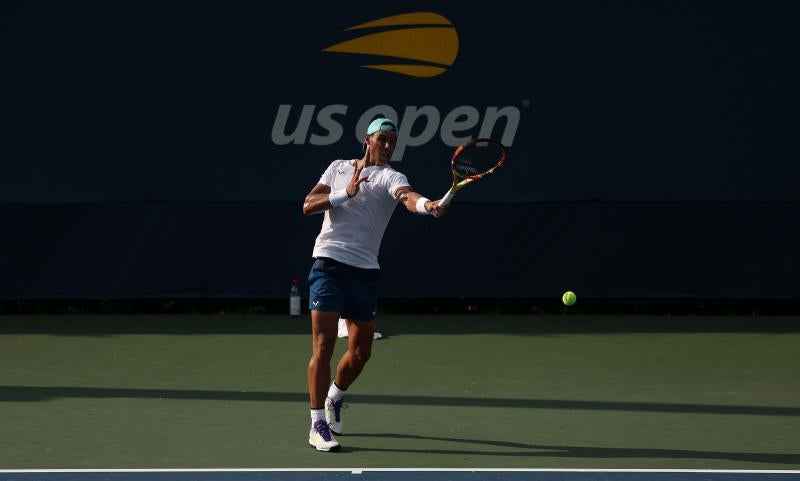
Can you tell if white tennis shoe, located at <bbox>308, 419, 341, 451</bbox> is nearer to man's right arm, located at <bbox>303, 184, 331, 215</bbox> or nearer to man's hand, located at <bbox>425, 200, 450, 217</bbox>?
man's right arm, located at <bbox>303, 184, 331, 215</bbox>

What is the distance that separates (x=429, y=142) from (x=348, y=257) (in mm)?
5511

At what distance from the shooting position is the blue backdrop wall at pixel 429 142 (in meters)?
12.4

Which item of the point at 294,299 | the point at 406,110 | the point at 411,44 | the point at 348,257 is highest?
the point at 411,44

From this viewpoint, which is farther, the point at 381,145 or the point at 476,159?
the point at 476,159

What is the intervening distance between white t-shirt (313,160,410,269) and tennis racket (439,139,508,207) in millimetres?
296

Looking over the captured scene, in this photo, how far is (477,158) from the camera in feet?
23.8

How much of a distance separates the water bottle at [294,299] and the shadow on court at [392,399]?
3.50m

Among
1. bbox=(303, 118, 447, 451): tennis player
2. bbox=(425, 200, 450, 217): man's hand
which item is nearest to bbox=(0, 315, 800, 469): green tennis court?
bbox=(303, 118, 447, 451): tennis player

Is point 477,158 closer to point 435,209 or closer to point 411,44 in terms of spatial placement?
point 435,209

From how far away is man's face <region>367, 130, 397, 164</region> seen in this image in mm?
6965

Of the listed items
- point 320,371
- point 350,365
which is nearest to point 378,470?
point 320,371

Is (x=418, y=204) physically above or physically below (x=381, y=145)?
below

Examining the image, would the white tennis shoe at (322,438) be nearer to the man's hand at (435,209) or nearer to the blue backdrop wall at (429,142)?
the man's hand at (435,209)

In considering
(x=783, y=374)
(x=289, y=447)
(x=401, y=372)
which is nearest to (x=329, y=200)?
(x=289, y=447)
